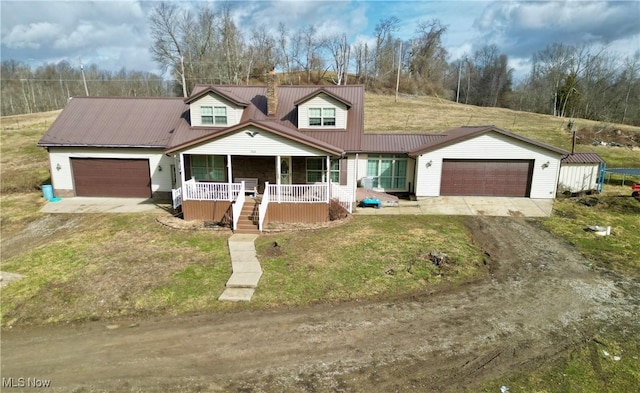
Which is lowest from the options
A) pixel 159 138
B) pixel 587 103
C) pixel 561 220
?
pixel 561 220

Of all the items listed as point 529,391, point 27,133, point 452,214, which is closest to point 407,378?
point 529,391

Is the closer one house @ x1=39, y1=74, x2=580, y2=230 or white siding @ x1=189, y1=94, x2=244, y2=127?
house @ x1=39, y1=74, x2=580, y2=230

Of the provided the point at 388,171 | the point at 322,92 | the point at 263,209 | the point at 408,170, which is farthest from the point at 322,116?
the point at 263,209

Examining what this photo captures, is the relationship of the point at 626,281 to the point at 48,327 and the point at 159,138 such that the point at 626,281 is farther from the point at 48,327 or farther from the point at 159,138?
the point at 159,138

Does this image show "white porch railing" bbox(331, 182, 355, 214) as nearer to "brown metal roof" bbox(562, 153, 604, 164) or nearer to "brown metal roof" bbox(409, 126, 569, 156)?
"brown metal roof" bbox(409, 126, 569, 156)

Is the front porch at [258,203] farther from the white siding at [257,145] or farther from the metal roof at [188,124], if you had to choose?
the metal roof at [188,124]

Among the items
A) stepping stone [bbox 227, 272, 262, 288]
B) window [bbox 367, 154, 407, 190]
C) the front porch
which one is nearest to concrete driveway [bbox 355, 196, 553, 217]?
window [bbox 367, 154, 407, 190]
